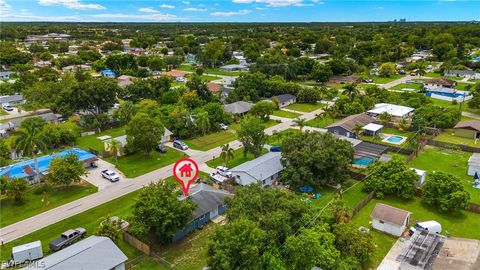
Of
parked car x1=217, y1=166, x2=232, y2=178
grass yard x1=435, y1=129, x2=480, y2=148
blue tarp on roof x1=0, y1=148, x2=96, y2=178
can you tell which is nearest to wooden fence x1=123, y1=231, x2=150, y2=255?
parked car x1=217, y1=166, x2=232, y2=178

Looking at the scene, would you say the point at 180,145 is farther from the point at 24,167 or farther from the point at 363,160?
the point at 363,160

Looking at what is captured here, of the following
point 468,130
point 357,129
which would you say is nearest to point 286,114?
point 357,129

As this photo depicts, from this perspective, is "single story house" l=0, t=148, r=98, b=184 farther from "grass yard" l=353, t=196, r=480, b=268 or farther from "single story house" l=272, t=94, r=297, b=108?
"single story house" l=272, t=94, r=297, b=108

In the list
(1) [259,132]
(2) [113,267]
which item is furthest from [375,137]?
(2) [113,267]

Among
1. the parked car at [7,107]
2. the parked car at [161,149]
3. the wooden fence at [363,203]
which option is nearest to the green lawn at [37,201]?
→ the parked car at [161,149]

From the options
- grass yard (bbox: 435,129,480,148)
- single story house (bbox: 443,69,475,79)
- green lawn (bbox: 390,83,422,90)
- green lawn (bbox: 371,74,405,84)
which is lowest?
grass yard (bbox: 435,129,480,148)

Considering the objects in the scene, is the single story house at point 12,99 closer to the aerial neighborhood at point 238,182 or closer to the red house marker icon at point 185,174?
the aerial neighborhood at point 238,182
